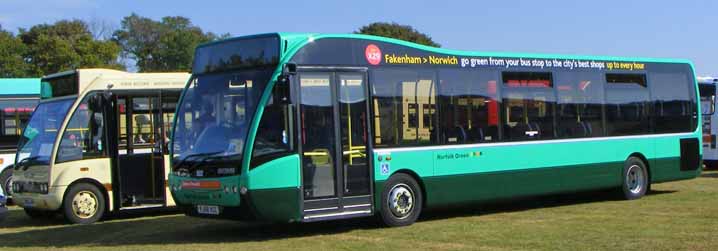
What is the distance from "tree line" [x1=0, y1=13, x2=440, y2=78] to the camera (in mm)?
50188

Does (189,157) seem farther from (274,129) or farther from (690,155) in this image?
(690,155)

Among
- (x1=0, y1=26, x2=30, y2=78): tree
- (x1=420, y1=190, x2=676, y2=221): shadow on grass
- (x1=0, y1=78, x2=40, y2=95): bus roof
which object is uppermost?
(x1=0, y1=26, x2=30, y2=78): tree

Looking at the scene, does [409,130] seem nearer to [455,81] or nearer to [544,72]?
[455,81]

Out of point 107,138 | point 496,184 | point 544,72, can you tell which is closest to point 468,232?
point 496,184

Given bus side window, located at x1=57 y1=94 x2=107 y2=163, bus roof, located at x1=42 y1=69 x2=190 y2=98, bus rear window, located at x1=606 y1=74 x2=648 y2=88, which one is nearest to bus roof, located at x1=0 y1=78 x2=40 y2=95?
bus roof, located at x1=42 y1=69 x2=190 y2=98

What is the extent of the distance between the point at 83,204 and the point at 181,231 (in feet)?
9.09

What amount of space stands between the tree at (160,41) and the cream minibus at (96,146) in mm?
55119

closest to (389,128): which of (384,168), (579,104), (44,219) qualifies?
(384,168)

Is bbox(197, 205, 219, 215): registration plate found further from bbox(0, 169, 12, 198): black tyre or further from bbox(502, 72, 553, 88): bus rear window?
bbox(0, 169, 12, 198): black tyre

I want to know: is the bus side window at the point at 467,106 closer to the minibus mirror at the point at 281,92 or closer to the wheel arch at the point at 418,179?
the wheel arch at the point at 418,179

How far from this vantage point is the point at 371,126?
Answer: 12562 millimetres

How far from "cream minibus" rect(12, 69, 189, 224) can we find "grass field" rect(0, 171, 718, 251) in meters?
0.44

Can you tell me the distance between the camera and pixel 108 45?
53688mm

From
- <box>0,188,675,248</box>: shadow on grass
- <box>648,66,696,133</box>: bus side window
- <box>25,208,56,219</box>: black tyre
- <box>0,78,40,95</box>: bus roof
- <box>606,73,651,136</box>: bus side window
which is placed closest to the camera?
<box>0,188,675,248</box>: shadow on grass
